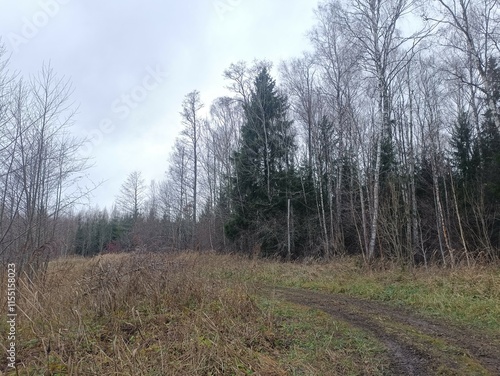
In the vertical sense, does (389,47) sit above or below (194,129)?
below

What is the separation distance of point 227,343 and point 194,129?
28.5 meters

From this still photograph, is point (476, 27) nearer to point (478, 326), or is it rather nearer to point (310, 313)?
point (478, 326)

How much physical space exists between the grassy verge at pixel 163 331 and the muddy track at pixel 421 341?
0.36 metres

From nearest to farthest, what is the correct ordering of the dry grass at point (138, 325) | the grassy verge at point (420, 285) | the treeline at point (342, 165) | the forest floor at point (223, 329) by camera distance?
1. the dry grass at point (138, 325)
2. the forest floor at point (223, 329)
3. the grassy verge at point (420, 285)
4. the treeline at point (342, 165)

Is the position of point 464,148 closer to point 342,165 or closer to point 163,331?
point 342,165

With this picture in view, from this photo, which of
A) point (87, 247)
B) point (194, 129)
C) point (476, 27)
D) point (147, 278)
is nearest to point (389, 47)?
point (476, 27)

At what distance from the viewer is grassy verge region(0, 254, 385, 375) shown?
152 inches

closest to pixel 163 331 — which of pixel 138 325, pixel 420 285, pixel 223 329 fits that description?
pixel 138 325

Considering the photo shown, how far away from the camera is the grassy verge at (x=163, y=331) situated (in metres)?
3.86

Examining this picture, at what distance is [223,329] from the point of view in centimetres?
507

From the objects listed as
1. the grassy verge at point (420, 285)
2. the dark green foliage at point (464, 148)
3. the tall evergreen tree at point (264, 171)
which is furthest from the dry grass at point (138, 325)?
the dark green foliage at point (464, 148)

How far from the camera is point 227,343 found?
4484mm

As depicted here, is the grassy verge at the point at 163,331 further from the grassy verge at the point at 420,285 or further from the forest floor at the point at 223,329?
the grassy verge at the point at 420,285

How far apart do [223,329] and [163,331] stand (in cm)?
85
